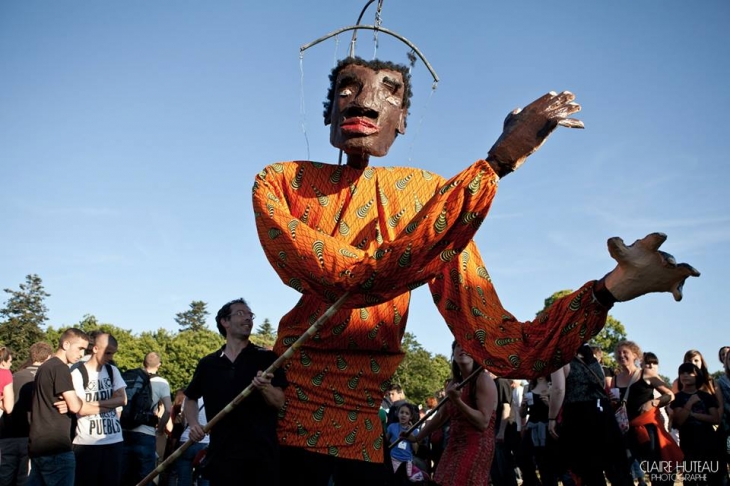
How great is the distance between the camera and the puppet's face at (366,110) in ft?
9.02

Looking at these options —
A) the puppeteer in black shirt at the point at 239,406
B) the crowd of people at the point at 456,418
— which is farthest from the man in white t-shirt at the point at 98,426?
the puppeteer in black shirt at the point at 239,406

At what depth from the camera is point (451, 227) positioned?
6.73 feet

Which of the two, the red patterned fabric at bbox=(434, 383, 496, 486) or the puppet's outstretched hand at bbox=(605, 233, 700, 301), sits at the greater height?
the puppet's outstretched hand at bbox=(605, 233, 700, 301)

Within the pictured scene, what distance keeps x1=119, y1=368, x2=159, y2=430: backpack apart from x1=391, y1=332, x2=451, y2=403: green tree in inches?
1726

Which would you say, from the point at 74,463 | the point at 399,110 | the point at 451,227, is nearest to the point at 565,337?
the point at 451,227

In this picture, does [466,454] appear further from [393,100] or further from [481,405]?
[393,100]

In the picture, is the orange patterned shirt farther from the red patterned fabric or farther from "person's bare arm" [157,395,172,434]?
"person's bare arm" [157,395,172,434]

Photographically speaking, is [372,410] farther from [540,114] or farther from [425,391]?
[425,391]

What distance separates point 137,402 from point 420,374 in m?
48.9

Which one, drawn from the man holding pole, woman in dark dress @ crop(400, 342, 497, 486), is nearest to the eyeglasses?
the man holding pole

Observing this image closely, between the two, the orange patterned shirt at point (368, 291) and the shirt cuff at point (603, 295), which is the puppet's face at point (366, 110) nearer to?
the orange patterned shirt at point (368, 291)

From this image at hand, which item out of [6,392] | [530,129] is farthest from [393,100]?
[6,392]

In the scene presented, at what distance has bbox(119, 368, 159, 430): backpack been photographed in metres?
7.73

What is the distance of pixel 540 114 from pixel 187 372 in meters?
45.4
